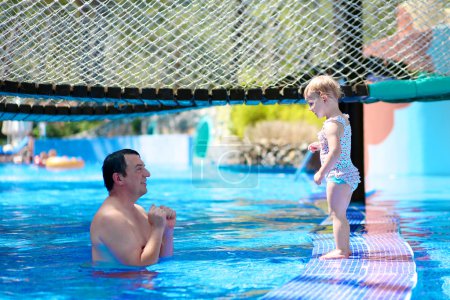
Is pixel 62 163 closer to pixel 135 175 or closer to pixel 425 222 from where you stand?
pixel 425 222

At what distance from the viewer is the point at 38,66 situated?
19.7 ft

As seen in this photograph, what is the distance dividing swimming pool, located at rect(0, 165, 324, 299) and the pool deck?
0.12m

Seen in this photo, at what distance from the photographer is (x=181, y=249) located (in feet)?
15.1

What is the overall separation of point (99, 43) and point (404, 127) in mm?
8860

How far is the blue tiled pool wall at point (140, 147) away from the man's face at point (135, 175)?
18.4m

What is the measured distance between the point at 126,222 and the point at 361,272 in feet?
3.88

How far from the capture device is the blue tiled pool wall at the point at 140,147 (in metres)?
22.4

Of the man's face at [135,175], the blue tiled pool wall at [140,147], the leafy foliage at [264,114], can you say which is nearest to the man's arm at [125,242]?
the man's face at [135,175]

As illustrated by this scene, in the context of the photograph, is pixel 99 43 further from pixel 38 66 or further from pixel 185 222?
pixel 185 222

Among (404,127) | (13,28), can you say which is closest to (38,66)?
(13,28)

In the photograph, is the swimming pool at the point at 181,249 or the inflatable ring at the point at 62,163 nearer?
the swimming pool at the point at 181,249

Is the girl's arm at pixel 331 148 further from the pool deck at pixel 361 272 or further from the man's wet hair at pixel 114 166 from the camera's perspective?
the man's wet hair at pixel 114 166

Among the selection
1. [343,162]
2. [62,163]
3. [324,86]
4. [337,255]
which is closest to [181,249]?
[337,255]

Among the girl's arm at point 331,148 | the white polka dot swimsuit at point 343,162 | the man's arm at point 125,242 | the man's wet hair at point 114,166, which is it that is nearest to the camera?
the man's arm at point 125,242
